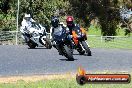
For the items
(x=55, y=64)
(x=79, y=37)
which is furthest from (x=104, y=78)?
(x=79, y=37)

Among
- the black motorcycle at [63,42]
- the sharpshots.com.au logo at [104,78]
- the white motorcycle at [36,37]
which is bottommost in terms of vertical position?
the white motorcycle at [36,37]

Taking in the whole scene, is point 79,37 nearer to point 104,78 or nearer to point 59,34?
point 59,34

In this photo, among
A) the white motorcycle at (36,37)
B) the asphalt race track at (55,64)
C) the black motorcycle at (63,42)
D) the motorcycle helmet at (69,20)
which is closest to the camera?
the asphalt race track at (55,64)

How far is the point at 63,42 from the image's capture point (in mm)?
18078

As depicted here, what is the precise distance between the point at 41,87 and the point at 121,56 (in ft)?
34.1

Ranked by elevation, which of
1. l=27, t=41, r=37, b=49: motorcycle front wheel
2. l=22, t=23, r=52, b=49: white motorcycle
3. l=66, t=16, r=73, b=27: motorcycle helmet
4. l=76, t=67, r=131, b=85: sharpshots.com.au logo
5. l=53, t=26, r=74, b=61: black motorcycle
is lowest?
l=27, t=41, r=37, b=49: motorcycle front wheel

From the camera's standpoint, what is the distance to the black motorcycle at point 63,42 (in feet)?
58.5

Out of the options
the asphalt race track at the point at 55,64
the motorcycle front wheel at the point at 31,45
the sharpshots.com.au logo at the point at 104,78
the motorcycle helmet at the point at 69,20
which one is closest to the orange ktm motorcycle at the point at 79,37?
the motorcycle helmet at the point at 69,20

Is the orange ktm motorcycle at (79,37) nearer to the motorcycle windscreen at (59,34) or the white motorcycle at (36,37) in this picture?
the motorcycle windscreen at (59,34)

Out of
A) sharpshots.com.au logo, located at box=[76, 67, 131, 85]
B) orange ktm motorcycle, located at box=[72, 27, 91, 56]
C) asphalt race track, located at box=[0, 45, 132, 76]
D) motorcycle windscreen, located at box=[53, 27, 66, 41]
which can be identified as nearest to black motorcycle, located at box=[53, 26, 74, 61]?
motorcycle windscreen, located at box=[53, 27, 66, 41]

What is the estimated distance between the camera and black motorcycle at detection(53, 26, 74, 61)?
17.8 metres

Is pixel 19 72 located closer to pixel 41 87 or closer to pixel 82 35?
pixel 41 87

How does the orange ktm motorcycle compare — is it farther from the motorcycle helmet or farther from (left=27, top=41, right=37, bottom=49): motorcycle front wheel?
(left=27, top=41, right=37, bottom=49): motorcycle front wheel

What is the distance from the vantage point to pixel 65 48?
1806 cm
